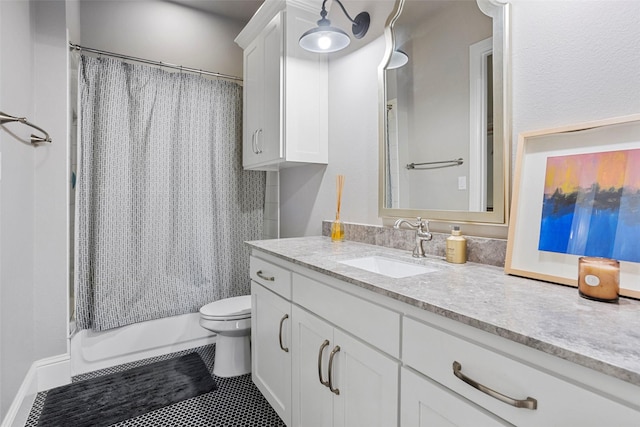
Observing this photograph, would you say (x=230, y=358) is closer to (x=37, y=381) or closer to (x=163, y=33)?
(x=37, y=381)

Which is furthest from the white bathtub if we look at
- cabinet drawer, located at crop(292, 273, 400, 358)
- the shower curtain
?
cabinet drawer, located at crop(292, 273, 400, 358)

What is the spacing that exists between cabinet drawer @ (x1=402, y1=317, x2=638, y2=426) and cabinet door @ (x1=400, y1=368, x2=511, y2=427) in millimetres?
17

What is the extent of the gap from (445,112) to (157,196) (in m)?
1.98

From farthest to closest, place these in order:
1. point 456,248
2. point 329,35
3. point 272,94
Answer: point 272,94
point 329,35
point 456,248

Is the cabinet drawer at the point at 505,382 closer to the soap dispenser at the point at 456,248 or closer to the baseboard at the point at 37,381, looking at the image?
the soap dispenser at the point at 456,248

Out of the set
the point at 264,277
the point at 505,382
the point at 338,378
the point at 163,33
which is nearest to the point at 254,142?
the point at 264,277

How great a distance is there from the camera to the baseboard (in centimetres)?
161

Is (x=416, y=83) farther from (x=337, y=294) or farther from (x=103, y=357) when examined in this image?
(x=103, y=357)

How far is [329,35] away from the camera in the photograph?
5.60ft

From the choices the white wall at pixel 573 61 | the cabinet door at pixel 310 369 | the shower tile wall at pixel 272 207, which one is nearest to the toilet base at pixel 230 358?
the cabinet door at pixel 310 369

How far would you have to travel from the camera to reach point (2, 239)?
1.43 meters

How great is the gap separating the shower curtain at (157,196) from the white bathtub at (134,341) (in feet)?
0.28

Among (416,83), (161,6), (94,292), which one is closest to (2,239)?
(94,292)

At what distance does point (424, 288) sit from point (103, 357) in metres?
2.32
